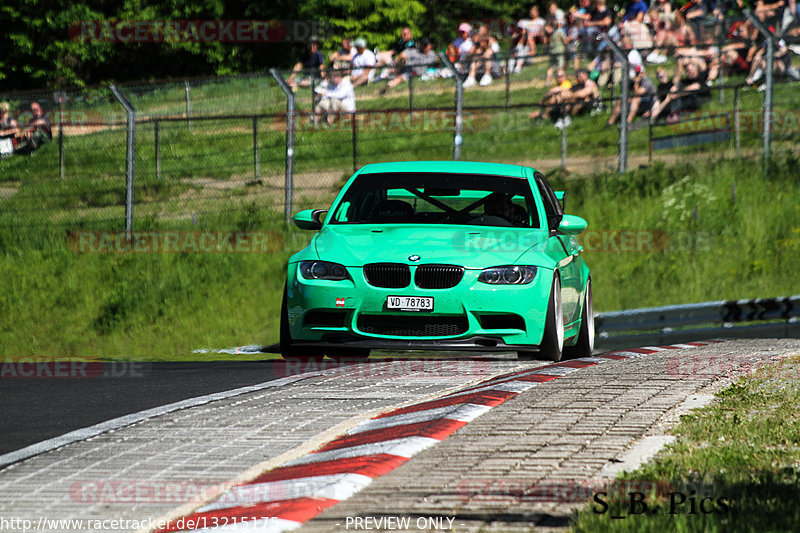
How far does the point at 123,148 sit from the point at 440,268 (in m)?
12.7

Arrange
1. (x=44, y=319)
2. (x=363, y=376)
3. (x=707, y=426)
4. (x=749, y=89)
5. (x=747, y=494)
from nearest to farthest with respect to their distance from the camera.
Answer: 1. (x=747, y=494)
2. (x=707, y=426)
3. (x=363, y=376)
4. (x=44, y=319)
5. (x=749, y=89)

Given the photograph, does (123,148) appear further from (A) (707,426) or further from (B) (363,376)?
(A) (707,426)

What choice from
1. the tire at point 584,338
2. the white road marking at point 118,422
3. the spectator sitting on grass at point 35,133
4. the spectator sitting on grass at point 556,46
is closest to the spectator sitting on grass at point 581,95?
the spectator sitting on grass at point 556,46

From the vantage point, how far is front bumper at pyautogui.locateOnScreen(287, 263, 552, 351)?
9.60 m

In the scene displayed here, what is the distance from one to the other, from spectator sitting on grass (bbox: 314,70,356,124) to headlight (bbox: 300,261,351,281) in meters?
11.2

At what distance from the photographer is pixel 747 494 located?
4.68 meters

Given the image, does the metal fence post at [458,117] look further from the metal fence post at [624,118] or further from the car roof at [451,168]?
the car roof at [451,168]

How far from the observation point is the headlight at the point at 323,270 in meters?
9.70

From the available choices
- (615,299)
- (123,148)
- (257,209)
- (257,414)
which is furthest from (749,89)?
(257,414)

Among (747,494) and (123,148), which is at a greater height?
(123,148)

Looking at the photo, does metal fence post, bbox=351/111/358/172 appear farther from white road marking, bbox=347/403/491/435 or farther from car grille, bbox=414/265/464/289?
white road marking, bbox=347/403/491/435

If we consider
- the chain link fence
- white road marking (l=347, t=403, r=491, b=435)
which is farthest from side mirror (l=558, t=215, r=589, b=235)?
the chain link fence

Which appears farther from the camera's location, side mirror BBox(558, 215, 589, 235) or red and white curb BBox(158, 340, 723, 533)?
side mirror BBox(558, 215, 589, 235)

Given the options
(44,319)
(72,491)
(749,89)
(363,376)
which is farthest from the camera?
(749,89)
